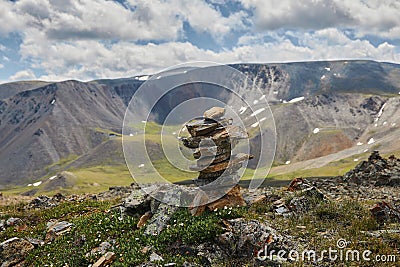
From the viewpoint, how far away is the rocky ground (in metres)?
15.0

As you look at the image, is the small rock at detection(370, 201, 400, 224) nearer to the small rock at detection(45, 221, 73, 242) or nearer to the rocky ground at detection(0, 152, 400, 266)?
the rocky ground at detection(0, 152, 400, 266)

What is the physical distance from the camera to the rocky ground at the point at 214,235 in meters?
15.0

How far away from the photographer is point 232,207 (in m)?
19.8

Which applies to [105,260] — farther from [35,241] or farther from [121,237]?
[35,241]

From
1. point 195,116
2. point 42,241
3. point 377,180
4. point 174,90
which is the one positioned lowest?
point 377,180

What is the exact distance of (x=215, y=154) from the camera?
790 inches

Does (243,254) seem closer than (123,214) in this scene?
Yes

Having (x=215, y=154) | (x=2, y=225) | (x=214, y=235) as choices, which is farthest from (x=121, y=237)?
(x=2, y=225)

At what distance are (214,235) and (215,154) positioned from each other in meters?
5.15

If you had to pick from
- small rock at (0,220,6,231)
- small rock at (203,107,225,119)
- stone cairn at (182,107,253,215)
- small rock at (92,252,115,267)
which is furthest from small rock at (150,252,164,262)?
small rock at (0,220,6,231)

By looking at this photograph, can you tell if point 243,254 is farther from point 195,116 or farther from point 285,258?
point 195,116

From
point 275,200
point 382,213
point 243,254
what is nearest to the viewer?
point 243,254

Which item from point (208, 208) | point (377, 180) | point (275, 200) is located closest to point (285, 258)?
point (208, 208)

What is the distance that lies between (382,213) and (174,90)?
555 inches
